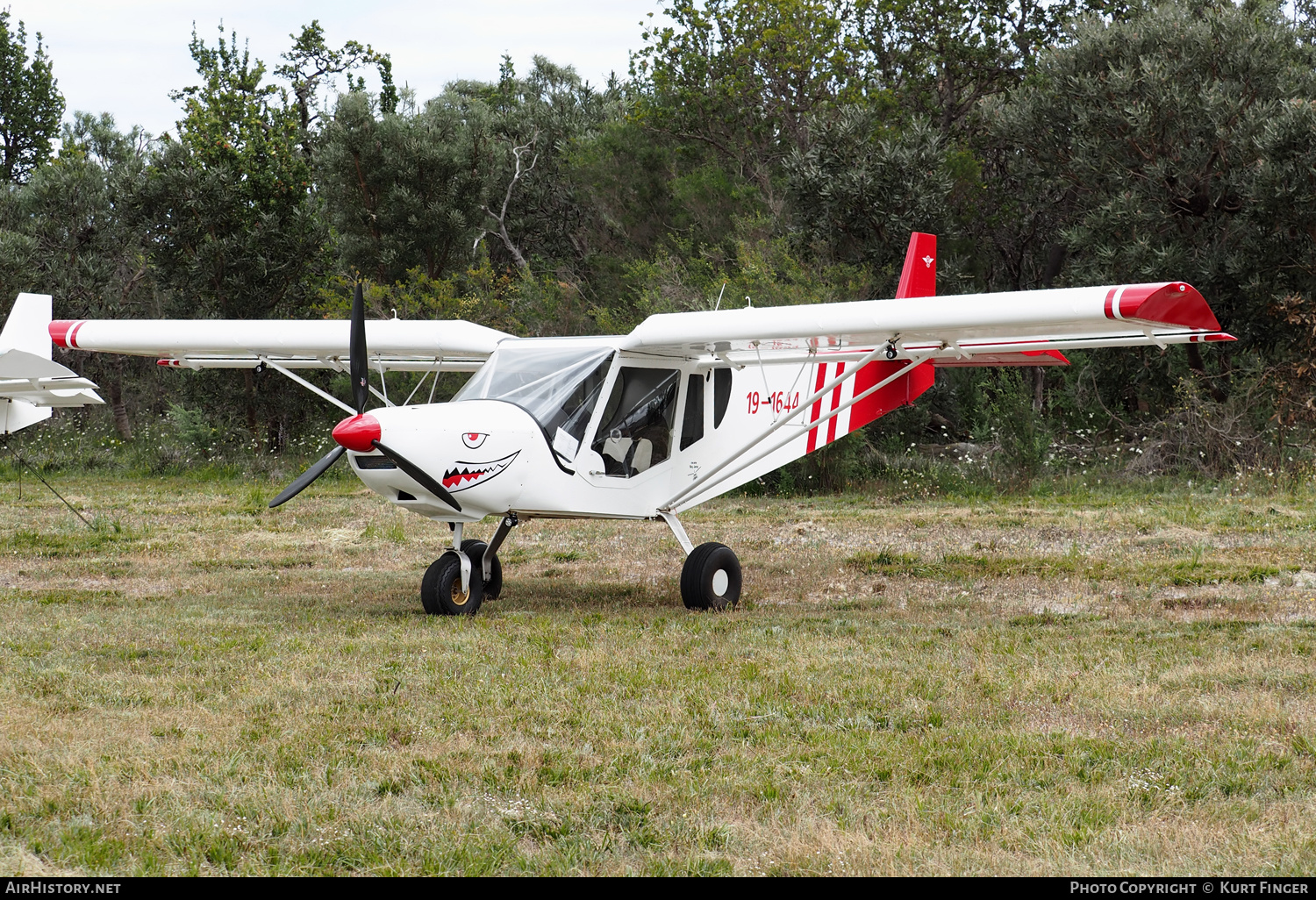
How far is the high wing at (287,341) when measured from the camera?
10148mm

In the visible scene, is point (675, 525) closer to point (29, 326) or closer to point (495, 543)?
point (495, 543)

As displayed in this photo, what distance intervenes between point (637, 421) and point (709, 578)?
142 centimetres

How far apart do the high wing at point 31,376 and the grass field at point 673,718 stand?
6.93 feet

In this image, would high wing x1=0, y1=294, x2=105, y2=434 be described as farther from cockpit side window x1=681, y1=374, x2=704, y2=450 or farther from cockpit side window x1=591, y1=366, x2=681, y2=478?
cockpit side window x1=681, y1=374, x2=704, y2=450

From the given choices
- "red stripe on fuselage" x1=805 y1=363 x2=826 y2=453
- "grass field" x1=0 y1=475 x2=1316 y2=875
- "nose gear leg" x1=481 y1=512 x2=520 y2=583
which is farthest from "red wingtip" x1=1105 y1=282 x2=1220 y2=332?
"nose gear leg" x1=481 y1=512 x2=520 y2=583

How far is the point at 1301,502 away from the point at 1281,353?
4.38m

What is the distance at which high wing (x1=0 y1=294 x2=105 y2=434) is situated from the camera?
478 inches

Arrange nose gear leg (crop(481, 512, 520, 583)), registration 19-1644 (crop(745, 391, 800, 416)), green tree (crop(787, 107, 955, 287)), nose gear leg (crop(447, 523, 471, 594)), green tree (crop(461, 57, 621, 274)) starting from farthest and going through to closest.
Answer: green tree (crop(461, 57, 621, 274)), green tree (crop(787, 107, 955, 287)), registration 19-1644 (crop(745, 391, 800, 416)), nose gear leg (crop(481, 512, 520, 583)), nose gear leg (crop(447, 523, 471, 594))

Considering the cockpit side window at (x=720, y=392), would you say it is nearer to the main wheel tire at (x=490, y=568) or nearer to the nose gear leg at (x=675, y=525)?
the nose gear leg at (x=675, y=525)

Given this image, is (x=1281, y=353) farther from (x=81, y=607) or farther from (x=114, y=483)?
(x=114, y=483)

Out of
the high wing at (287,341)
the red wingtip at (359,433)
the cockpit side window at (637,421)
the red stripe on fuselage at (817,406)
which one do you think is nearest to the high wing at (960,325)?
the cockpit side window at (637,421)

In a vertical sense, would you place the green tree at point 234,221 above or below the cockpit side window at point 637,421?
above

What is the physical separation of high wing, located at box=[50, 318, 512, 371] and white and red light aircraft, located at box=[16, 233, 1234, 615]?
2 cm

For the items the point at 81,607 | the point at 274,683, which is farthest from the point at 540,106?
the point at 274,683
